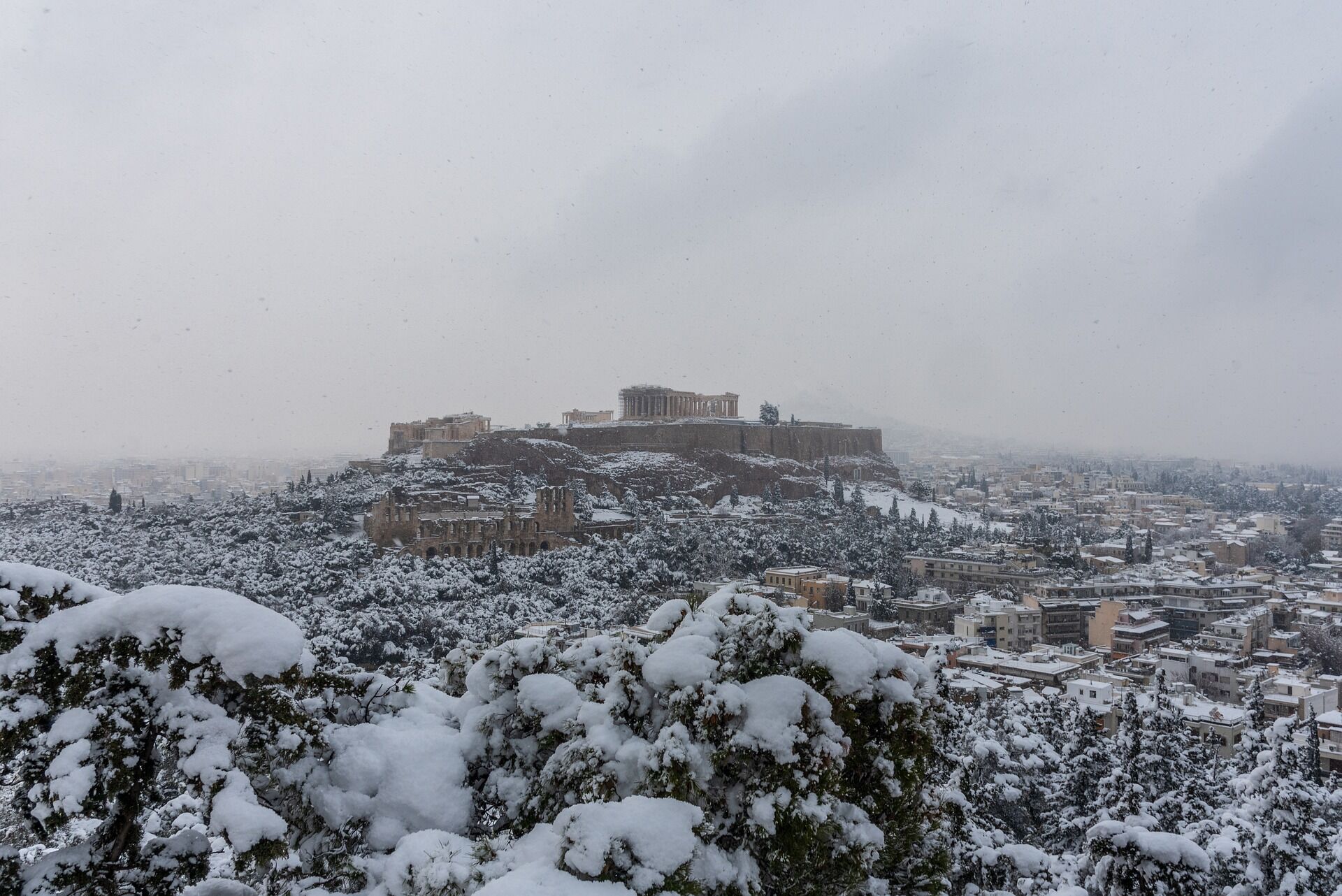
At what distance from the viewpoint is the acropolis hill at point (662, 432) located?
52500mm

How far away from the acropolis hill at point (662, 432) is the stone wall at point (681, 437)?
44mm

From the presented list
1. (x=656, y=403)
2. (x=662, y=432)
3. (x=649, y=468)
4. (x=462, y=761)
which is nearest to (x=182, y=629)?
(x=462, y=761)

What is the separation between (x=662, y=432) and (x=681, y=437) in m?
1.22

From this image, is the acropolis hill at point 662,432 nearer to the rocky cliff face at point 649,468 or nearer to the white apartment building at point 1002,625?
the rocky cliff face at point 649,468

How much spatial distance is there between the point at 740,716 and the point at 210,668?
2108mm

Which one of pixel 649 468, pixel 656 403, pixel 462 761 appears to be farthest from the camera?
pixel 656 403

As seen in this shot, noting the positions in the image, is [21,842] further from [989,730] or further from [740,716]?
[989,730]

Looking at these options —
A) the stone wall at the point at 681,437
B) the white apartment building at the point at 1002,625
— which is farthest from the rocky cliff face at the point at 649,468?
the white apartment building at the point at 1002,625

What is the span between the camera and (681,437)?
53438mm

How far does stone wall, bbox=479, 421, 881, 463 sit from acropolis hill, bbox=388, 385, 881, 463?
0.14 ft

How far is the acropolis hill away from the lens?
5250 cm

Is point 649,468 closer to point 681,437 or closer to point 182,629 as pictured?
point 681,437

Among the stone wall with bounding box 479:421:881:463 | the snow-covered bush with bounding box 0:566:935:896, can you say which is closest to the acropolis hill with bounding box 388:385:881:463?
the stone wall with bounding box 479:421:881:463

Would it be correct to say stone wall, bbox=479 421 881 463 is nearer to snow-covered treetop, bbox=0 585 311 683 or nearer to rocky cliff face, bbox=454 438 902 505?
rocky cliff face, bbox=454 438 902 505
